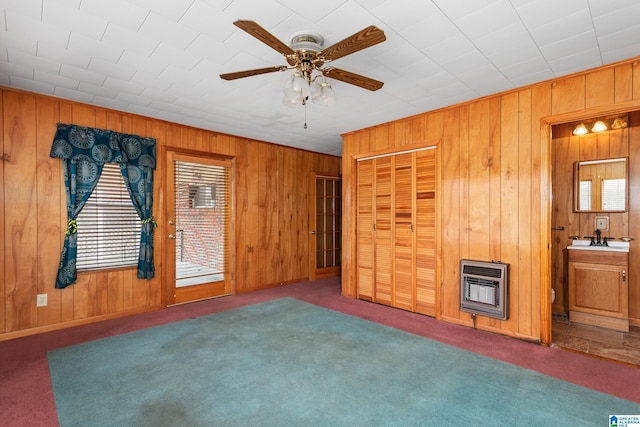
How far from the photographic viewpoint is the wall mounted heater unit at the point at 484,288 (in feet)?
10.7

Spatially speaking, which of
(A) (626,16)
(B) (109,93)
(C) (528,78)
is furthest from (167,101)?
(A) (626,16)

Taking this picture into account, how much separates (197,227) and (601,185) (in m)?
5.30

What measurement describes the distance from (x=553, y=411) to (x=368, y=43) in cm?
257

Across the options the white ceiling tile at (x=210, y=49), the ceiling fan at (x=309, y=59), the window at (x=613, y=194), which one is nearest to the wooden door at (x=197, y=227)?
the white ceiling tile at (x=210, y=49)

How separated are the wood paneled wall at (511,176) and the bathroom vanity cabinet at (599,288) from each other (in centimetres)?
108

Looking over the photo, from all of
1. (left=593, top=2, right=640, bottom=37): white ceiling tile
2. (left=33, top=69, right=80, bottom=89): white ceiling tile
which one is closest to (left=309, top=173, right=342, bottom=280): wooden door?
(left=33, top=69, right=80, bottom=89): white ceiling tile

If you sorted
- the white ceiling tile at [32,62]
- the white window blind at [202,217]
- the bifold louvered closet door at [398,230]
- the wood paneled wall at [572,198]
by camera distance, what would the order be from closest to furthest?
the white ceiling tile at [32,62]
the wood paneled wall at [572,198]
the bifold louvered closet door at [398,230]
the white window blind at [202,217]

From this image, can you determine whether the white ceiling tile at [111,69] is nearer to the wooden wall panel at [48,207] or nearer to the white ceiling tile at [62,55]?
the white ceiling tile at [62,55]

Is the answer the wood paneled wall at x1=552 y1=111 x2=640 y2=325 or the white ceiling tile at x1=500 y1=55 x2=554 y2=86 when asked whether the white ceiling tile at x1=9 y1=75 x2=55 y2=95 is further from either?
the wood paneled wall at x1=552 y1=111 x2=640 y2=325

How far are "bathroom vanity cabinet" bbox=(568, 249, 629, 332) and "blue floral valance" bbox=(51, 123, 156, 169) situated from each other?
539 cm

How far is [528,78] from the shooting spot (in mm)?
2965

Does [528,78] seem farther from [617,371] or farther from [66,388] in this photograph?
[66,388]

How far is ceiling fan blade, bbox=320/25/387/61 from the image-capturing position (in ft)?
5.61

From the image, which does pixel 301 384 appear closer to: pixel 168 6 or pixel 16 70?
pixel 168 6
